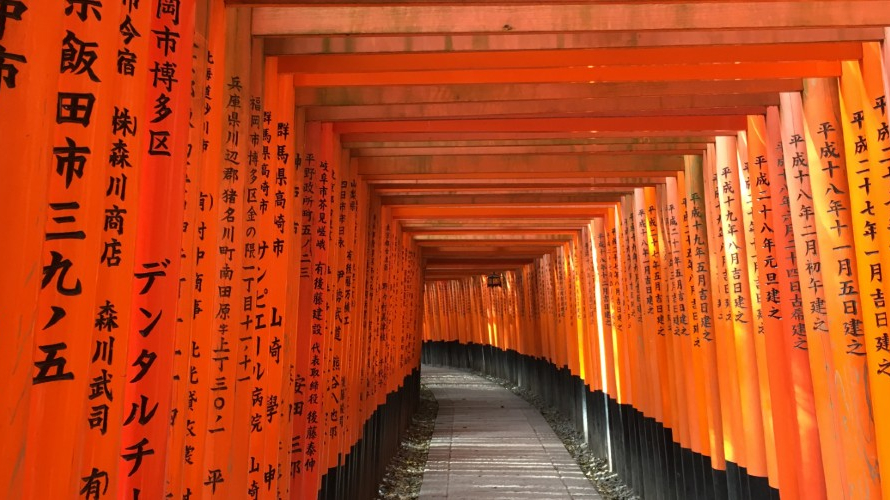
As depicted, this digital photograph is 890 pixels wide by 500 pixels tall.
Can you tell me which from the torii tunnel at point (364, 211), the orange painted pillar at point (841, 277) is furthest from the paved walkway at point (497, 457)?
the orange painted pillar at point (841, 277)

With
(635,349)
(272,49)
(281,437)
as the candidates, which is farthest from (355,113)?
(635,349)

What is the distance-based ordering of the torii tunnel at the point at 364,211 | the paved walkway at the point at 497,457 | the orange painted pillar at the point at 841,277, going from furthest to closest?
the paved walkway at the point at 497,457 → the orange painted pillar at the point at 841,277 → the torii tunnel at the point at 364,211

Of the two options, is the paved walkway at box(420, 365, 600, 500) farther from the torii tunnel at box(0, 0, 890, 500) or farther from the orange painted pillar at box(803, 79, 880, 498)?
Answer: the orange painted pillar at box(803, 79, 880, 498)

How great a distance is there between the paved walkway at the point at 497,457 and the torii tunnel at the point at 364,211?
4.17 ft

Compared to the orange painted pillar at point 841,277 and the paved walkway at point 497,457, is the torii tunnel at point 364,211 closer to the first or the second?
the orange painted pillar at point 841,277

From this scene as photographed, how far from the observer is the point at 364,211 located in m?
6.78

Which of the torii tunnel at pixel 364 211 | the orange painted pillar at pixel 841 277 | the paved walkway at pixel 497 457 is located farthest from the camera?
A: the paved walkway at pixel 497 457

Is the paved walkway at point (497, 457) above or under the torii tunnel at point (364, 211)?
under

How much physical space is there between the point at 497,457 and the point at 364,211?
4708 mm

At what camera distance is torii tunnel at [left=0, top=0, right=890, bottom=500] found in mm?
1660

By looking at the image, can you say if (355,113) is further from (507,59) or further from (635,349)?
(635,349)

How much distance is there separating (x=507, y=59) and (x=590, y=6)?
66cm

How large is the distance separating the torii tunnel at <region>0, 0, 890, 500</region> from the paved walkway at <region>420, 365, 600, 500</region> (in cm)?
127

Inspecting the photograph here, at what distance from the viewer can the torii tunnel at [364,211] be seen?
1660mm
